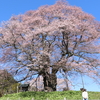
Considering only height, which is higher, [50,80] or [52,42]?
[52,42]

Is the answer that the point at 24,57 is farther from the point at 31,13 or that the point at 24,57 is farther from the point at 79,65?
the point at 31,13

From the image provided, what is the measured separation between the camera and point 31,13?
21.6 metres

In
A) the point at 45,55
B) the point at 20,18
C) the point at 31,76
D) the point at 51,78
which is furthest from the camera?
the point at 20,18

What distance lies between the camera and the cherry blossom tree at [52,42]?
1658 cm

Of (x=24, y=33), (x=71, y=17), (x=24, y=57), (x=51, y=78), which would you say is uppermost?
(x=71, y=17)

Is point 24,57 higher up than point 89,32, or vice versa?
point 89,32

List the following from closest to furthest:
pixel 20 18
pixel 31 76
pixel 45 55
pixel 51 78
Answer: pixel 45 55, pixel 51 78, pixel 31 76, pixel 20 18

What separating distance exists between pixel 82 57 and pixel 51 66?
4.17 metres

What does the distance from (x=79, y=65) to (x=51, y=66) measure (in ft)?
9.27

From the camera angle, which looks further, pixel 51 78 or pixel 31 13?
pixel 31 13

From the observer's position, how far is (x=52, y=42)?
18094 millimetres

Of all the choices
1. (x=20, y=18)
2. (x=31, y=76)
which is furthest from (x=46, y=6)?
(x=31, y=76)

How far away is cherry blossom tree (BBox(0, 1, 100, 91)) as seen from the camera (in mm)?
16578

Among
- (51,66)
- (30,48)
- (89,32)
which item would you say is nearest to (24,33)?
(30,48)
